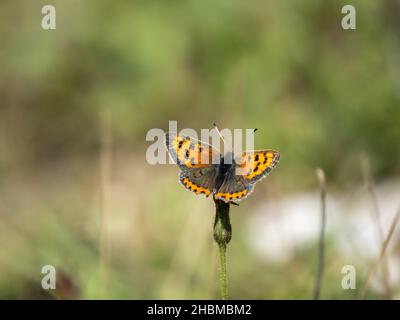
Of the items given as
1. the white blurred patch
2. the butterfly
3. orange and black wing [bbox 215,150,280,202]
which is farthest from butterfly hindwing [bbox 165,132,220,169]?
the white blurred patch

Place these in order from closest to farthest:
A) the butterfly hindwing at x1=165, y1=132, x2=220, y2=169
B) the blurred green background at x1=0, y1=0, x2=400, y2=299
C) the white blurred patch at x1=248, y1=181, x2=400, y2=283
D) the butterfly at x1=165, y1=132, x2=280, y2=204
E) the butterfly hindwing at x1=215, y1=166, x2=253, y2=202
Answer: the butterfly hindwing at x1=215, y1=166, x2=253, y2=202, the butterfly at x1=165, y1=132, x2=280, y2=204, the butterfly hindwing at x1=165, y1=132, x2=220, y2=169, the white blurred patch at x1=248, y1=181, x2=400, y2=283, the blurred green background at x1=0, y1=0, x2=400, y2=299

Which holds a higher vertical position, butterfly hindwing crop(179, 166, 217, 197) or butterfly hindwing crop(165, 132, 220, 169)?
butterfly hindwing crop(165, 132, 220, 169)

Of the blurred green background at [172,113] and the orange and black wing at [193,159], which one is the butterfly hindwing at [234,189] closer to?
the orange and black wing at [193,159]

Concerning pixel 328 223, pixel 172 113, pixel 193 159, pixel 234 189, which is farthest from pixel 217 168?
pixel 172 113

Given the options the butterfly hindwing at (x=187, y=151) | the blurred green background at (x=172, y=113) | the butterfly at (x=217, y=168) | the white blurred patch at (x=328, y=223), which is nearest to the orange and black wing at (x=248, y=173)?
the butterfly at (x=217, y=168)

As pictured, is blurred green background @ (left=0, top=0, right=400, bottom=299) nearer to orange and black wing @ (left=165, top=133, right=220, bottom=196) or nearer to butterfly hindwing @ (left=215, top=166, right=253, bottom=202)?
orange and black wing @ (left=165, top=133, right=220, bottom=196)

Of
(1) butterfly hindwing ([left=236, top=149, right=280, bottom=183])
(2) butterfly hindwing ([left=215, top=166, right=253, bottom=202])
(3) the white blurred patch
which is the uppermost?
Answer: (1) butterfly hindwing ([left=236, top=149, right=280, bottom=183])

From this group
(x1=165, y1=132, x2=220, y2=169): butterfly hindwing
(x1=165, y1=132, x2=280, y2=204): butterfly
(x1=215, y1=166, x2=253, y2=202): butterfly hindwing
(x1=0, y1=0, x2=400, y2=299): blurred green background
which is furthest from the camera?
(x1=0, y1=0, x2=400, y2=299): blurred green background

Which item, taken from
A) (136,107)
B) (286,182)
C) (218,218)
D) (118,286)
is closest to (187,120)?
(136,107)
